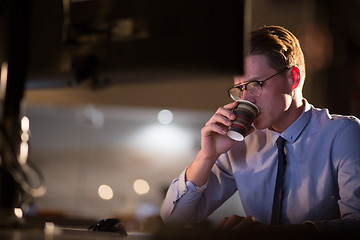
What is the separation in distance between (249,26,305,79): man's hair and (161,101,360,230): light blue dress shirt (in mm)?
93

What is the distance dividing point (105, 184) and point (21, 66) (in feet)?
6.66

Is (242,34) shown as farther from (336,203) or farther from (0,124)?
(0,124)

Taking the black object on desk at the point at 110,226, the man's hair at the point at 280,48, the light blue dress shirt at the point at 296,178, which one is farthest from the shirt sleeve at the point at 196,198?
the man's hair at the point at 280,48

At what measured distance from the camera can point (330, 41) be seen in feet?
3.10

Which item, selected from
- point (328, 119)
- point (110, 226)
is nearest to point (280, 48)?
point (328, 119)

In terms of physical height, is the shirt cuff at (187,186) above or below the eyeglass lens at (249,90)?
below

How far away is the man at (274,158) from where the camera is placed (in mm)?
Answer: 756

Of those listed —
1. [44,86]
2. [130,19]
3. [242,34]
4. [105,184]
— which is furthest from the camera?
[105,184]

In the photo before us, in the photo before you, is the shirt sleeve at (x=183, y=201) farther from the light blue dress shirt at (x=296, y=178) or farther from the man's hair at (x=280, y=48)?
the man's hair at (x=280, y=48)

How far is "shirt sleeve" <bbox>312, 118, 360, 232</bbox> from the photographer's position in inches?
26.3

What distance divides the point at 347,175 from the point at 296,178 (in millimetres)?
93

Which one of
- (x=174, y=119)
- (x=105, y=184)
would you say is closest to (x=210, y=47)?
(x=174, y=119)

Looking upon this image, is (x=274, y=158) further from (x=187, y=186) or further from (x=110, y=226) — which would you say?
(x=110, y=226)

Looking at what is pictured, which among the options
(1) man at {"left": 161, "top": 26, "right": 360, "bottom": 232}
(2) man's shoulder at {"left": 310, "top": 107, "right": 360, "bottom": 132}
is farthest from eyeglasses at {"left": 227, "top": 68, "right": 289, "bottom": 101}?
(2) man's shoulder at {"left": 310, "top": 107, "right": 360, "bottom": 132}
